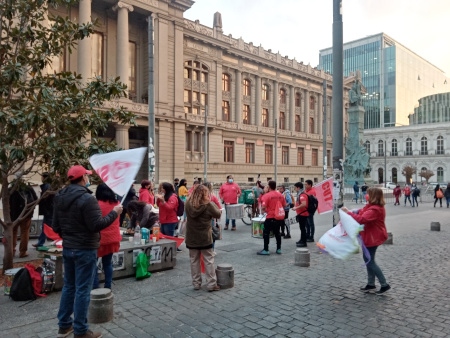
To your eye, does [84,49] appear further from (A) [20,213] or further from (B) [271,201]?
(B) [271,201]

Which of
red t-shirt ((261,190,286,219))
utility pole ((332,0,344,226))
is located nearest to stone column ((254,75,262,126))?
utility pole ((332,0,344,226))

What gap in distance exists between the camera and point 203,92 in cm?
4419

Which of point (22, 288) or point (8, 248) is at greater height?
point (8, 248)

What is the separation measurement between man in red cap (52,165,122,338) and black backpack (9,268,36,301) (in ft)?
6.62

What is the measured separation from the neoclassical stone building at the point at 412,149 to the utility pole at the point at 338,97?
73742 millimetres

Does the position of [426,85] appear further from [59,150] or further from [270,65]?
[59,150]

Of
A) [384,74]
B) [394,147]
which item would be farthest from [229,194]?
[384,74]

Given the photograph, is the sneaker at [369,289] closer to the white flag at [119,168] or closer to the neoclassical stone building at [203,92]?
the white flag at [119,168]

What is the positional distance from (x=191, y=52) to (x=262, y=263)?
37.0 metres

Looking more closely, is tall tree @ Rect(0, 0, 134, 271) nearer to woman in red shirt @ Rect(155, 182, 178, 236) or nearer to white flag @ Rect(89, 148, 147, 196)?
woman in red shirt @ Rect(155, 182, 178, 236)

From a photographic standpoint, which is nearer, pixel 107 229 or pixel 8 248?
pixel 107 229

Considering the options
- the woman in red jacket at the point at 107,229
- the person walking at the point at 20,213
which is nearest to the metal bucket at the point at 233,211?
the person walking at the point at 20,213

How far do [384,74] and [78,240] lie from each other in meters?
124

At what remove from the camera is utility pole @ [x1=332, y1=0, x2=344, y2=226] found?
1125 cm
